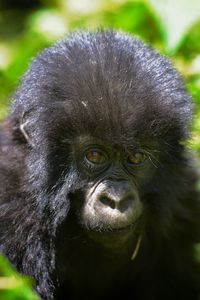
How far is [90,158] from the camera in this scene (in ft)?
16.0

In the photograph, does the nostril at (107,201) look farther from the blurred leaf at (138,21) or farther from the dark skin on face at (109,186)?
the blurred leaf at (138,21)

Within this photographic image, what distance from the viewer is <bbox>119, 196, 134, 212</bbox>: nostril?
14.9 ft

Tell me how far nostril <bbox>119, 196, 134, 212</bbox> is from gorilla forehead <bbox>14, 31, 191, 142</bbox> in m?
0.47

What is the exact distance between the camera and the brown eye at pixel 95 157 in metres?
4.87

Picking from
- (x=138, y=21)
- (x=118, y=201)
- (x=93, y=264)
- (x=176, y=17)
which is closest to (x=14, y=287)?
(x=118, y=201)

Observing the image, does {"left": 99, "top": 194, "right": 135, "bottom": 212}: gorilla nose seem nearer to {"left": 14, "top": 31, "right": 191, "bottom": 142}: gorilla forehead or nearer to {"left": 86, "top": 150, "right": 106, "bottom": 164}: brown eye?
{"left": 86, "top": 150, "right": 106, "bottom": 164}: brown eye

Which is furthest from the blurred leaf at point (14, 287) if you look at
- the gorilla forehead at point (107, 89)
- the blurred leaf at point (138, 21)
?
the blurred leaf at point (138, 21)

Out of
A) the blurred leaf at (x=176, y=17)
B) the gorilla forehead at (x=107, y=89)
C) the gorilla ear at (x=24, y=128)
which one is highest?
the blurred leaf at (x=176, y=17)

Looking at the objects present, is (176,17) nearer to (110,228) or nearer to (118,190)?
(118,190)

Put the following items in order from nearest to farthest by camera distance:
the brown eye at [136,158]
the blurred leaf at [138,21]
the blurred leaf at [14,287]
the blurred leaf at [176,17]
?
the blurred leaf at [14,287], the brown eye at [136,158], the blurred leaf at [176,17], the blurred leaf at [138,21]

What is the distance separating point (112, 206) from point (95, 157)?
1.51 ft

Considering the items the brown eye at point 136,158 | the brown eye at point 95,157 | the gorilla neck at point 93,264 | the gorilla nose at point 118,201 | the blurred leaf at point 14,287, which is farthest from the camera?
the gorilla neck at point 93,264

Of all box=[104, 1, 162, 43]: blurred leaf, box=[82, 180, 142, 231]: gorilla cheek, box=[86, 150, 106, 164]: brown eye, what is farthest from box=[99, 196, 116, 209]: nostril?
box=[104, 1, 162, 43]: blurred leaf

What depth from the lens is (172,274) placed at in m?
5.82
